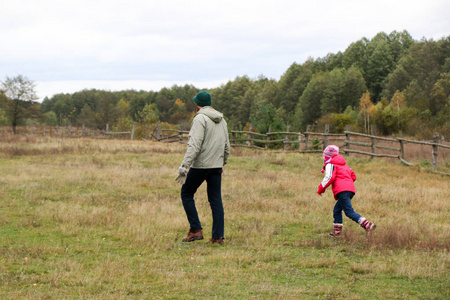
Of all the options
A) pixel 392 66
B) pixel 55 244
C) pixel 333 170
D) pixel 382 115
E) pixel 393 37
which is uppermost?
pixel 393 37

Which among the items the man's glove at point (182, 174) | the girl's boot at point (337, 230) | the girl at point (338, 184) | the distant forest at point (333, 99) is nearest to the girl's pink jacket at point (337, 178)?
the girl at point (338, 184)

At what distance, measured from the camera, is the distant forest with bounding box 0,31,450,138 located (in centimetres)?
4609

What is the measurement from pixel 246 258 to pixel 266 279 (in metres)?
0.78

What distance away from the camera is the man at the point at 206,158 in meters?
5.75

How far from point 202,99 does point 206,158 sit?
0.83 metres

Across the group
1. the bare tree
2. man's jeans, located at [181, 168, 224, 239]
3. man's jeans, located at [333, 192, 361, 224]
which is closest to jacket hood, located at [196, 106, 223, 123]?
man's jeans, located at [181, 168, 224, 239]

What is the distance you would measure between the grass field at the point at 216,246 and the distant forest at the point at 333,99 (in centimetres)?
1833

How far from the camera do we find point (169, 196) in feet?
33.9

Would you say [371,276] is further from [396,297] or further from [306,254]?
[306,254]

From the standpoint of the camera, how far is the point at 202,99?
6.04 m

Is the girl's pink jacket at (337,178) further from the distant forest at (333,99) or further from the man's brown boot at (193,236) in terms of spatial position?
the distant forest at (333,99)

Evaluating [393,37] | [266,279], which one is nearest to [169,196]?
[266,279]

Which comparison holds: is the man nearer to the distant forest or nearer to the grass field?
the grass field

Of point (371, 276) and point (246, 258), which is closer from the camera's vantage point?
point (371, 276)
